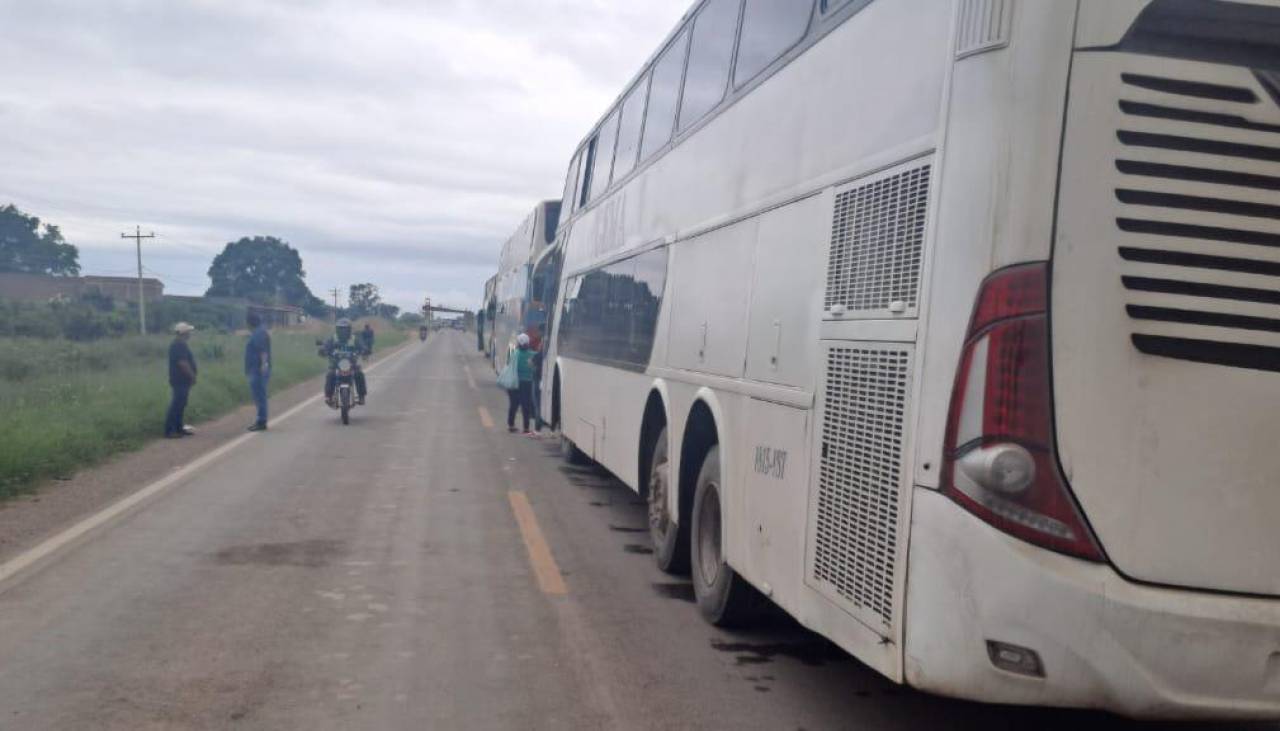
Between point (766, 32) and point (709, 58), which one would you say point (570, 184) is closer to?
point (709, 58)

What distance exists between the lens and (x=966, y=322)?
3.58 metres

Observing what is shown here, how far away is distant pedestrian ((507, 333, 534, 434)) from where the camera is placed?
17.2m

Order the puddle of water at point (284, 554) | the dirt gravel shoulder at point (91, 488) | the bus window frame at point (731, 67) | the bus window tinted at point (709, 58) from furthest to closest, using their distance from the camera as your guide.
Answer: the dirt gravel shoulder at point (91, 488)
the puddle of water at point (284, 554)
the bus window tinted at point (709, 58)
the bus window frame at point (731, 67)

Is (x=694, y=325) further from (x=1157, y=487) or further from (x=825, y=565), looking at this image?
(x=1157, y=487)

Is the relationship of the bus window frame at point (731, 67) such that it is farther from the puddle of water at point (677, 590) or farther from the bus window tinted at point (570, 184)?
the puddle of water at point (677, 590)

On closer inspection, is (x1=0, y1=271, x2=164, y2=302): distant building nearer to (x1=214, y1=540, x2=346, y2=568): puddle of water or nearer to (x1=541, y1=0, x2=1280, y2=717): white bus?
(x1=214, y1=540, x2=346, y2=568): puddle of water

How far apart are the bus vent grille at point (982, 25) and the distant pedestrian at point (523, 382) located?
43.9 feet

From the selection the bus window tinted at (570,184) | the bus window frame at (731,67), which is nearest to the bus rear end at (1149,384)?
the bus window frame at (731,67)

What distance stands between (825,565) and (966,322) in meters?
1.36

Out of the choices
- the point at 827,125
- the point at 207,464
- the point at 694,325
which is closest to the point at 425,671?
the point at 694,325

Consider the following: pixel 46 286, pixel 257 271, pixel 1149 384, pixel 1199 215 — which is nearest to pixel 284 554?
pixel 1149 384

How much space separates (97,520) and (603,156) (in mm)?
5919

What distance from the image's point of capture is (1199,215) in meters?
3.49

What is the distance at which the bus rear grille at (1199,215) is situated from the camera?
348 cm
